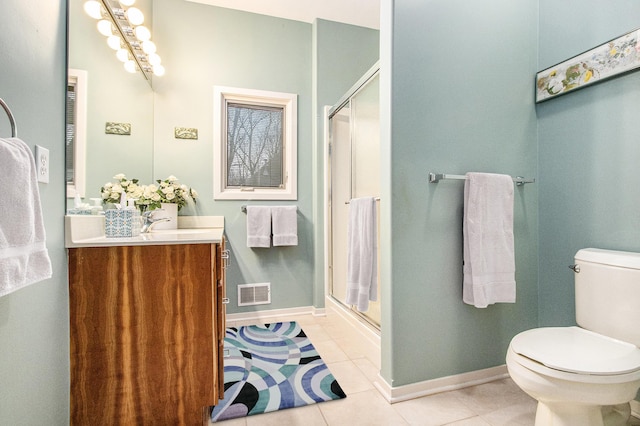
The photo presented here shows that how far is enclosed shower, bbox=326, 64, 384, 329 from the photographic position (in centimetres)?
212

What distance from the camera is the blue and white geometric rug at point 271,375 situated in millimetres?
1516

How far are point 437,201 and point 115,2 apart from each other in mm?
2116

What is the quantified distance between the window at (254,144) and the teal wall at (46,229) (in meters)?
1.50

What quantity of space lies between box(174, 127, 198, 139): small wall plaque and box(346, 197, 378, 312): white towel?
1.55m

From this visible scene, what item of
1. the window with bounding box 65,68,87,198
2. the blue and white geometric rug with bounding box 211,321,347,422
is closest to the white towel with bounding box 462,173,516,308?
the blue and white geometric rug with bounding box 211,321,347,422

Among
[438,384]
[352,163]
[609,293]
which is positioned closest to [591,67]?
[609,293]

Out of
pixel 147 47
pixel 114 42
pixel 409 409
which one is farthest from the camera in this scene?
pixel 147 47

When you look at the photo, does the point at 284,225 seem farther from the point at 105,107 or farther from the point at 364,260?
the point at 105,107

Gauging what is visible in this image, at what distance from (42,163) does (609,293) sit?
88.5 inches

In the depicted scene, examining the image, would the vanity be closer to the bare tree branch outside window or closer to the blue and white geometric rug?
the blue and white geometric rug

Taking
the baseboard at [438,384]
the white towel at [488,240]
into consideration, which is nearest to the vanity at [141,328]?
the baseboard at [438,384]

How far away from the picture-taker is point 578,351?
1166 mm

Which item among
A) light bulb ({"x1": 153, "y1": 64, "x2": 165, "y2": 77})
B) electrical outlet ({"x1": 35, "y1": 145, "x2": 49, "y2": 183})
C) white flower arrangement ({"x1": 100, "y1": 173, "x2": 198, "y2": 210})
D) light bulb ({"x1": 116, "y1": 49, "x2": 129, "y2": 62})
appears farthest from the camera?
light bulb ({"x1": 153, "y1": 64, "x2": 165, "y2": 77})

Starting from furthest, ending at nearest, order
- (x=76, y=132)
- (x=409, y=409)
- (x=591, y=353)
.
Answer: (x=409, y=409)
(x=76, y=132)
(x=591, y=353)
